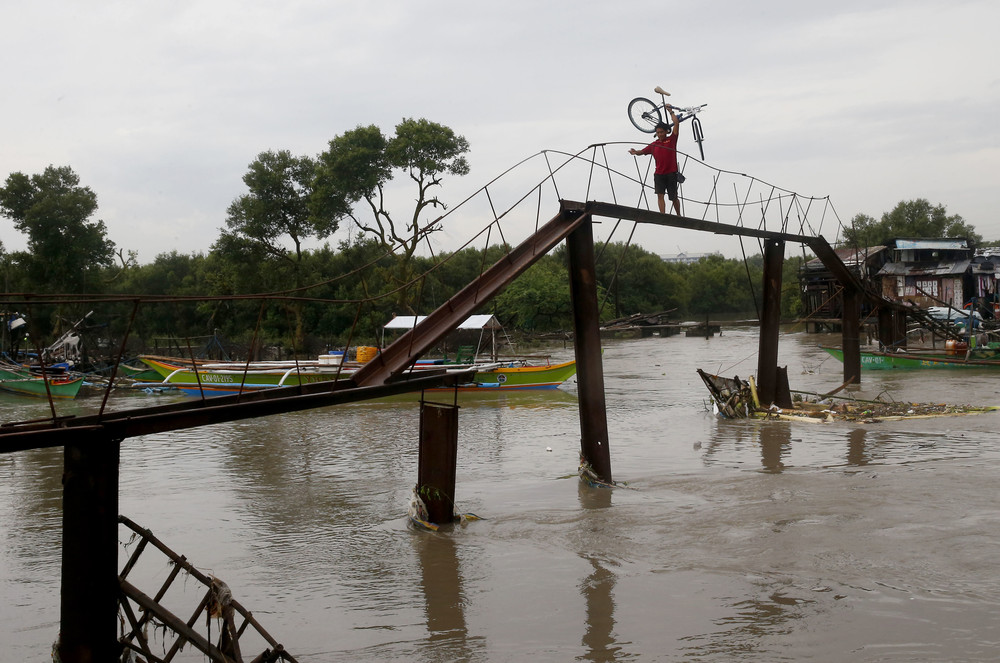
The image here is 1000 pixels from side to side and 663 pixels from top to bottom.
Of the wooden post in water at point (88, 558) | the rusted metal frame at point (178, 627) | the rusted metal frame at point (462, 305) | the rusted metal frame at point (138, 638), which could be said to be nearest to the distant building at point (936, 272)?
the rusted metal frame at point (462, 305)

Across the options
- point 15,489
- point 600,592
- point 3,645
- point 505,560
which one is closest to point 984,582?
point 600,592

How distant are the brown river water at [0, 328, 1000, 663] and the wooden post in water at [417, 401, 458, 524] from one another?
0.42m

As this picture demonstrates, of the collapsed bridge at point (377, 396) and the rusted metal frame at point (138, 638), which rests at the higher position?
the collapsed bridge at point (377, 396)

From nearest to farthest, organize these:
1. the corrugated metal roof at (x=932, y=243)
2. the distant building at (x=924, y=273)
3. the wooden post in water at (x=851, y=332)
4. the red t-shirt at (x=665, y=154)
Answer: the red t-shirt at (x=665, y=154) → the wooden post in water at (x=851, y=332) → the distant building at (x=924, y=273) → the corrugated metal roof at (x=932, y=243)

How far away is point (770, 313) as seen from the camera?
17844 mm

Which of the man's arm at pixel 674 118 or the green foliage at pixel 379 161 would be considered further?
the green foliage at pixel 379 161

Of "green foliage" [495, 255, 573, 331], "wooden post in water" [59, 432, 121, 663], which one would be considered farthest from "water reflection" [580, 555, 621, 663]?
"green foliage" [495, 255, 573, 331]

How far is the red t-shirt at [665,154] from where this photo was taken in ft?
44.1

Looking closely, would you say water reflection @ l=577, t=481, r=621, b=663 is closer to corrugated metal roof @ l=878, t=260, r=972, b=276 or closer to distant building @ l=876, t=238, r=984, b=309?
distant building @ l=876, t=238, r=984, b=309

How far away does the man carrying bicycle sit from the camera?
1344 cm

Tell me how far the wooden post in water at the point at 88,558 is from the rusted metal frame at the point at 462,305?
3.61 meters

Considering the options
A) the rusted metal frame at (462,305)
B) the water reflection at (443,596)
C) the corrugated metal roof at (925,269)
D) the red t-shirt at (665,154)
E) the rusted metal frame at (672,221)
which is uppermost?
the corrugated metal roof at (925,269)

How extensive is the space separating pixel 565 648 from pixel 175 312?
48389 millimetres

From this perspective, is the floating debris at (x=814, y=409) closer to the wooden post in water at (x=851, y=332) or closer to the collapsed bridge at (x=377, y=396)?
the collapsed bridge at (x=377, y=396)
